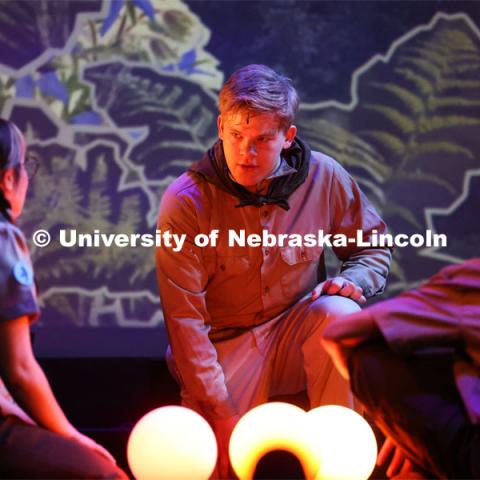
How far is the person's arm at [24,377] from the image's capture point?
6.34 feet

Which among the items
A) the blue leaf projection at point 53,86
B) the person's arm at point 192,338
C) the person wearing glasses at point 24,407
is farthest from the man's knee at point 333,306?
the blue leaf projection at point 53,86

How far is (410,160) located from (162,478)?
2.91m

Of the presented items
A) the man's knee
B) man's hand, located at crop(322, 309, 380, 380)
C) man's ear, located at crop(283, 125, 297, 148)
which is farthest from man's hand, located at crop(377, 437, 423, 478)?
man's ear, located at crop(283, 125, 297, 148)

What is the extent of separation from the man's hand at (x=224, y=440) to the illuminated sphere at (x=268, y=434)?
1.22 ft

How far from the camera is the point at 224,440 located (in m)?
2.72

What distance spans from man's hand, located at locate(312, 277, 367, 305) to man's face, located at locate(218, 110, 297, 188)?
0.44 m

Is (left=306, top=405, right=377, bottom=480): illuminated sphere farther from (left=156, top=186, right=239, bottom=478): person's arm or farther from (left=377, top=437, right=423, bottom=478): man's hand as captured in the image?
(left=156, top=186, right=239, bottom=478): person's arm

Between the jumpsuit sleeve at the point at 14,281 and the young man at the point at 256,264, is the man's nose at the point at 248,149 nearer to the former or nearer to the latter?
the young man at the point at 256,264

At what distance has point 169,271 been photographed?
2762 millimetres

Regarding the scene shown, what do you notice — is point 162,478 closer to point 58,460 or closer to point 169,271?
point 58,460

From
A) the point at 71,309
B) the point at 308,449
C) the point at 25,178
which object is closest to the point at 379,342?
the point at 308,449

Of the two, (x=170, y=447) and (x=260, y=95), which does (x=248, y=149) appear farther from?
(x=170, y=447)

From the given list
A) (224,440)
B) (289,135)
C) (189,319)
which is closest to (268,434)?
(224,440)

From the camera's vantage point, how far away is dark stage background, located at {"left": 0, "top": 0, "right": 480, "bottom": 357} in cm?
448
